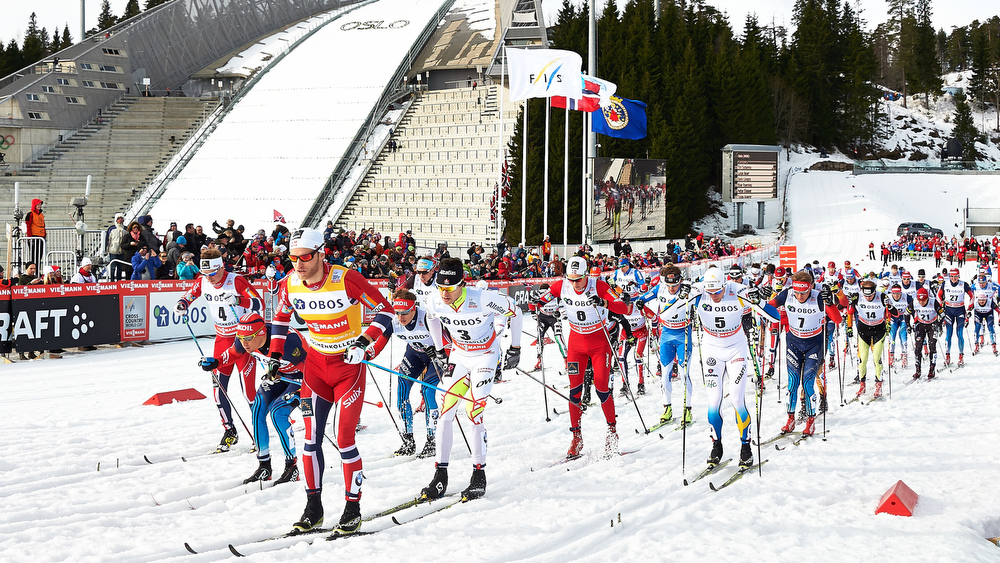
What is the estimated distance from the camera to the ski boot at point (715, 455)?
8484 mm

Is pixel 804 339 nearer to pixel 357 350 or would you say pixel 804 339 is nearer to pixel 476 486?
pixel 476 486

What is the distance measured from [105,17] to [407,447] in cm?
9511

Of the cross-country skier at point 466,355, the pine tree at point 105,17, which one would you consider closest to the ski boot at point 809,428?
the cross-country skier at point 466,355

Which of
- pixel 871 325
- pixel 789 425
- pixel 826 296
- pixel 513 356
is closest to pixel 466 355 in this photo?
A: pixel 513 356

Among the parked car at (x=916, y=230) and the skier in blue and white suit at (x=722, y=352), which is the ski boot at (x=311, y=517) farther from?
the parked car at (x=916, y=230)

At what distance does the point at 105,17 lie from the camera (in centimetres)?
8806

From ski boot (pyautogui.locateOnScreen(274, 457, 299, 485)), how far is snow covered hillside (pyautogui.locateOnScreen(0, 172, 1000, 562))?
27 centimetres

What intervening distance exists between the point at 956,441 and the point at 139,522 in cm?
930

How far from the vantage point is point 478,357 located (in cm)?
770

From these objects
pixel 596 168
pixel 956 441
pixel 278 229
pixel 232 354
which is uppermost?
pixel 596 168

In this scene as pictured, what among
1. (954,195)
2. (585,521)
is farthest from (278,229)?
(954,195)

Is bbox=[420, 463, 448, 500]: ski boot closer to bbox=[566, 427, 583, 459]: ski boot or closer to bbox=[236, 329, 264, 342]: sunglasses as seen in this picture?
bbox=[566, 427, 583, 459]: ski boot

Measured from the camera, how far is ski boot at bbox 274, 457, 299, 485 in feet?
25.7

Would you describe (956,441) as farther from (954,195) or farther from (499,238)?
(954,195)
